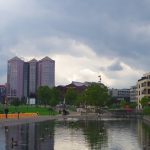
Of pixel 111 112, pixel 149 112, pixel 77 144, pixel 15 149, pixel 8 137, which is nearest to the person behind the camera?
pixel 15 149

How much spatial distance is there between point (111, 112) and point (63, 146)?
138 m

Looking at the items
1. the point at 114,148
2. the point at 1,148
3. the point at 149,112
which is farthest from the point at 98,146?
the point at 149,112

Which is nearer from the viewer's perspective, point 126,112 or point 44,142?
point 44,142

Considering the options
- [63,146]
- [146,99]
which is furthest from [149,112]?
[63,146]

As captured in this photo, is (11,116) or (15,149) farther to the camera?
(11,116)

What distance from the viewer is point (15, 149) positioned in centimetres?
4722

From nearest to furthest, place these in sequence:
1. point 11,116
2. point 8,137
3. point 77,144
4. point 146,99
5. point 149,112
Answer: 1. point 77,144
2. point 8,137
3. point 11,116
4. point 149,112
5. point 146,99

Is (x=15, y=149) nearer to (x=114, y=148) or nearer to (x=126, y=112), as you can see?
(x=114, y=148)

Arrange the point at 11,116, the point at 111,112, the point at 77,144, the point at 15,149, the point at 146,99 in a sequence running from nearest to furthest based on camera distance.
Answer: the point at 15,149, the point at 77,144, the point at 11,116, the point at 146,99, the point at 111,112

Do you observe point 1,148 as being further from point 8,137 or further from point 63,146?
point 8,137

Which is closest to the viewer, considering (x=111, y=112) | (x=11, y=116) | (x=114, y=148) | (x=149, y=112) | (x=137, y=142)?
(x=114, y=148)

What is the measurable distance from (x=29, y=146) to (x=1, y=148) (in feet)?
12.0

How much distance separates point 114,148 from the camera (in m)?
50.3

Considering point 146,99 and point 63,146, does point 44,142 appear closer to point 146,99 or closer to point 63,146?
point 63,146
